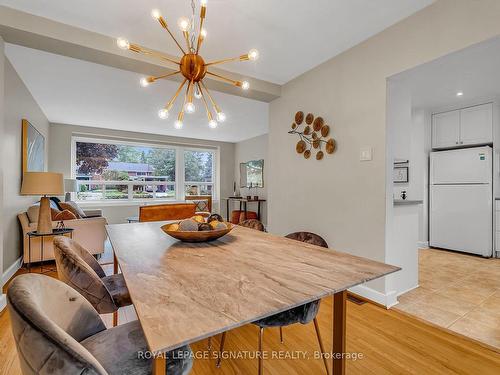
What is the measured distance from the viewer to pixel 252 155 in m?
6.92

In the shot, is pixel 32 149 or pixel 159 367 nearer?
pixel 159 367

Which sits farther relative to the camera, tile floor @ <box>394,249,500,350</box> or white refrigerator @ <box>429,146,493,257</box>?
white refrigerator @ <box>429,146,493,257</box>

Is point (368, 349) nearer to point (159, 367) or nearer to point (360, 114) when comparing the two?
point (159, 367)

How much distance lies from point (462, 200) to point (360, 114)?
2.95 m

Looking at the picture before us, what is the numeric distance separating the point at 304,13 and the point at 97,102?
360 cm

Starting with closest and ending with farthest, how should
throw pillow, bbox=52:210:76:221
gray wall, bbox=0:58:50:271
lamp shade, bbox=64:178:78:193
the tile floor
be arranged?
the tile floor < gray wall, bbox=0:58:50:271 < throw pillow, bbox=52:210:76:221 < lamp shade, bbox=64:178:78:193

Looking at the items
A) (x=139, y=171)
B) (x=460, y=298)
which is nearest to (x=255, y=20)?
(x=460, y=298)

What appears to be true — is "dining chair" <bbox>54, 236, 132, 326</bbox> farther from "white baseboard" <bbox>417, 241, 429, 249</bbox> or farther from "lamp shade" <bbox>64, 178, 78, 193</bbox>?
"white baseboard" <bbox>417, 241, 429, 249</bbox>

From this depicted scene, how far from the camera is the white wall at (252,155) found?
6426mm

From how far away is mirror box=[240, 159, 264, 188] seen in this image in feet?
21.6

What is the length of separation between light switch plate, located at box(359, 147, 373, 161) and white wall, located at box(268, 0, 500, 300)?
0.04 metres

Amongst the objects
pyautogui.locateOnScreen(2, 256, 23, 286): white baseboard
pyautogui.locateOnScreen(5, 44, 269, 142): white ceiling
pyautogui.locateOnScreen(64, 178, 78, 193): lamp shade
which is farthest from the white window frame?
pyautogui.locateOnScreen(2, 256, 23, 286): white baseboard

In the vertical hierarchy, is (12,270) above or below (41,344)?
below

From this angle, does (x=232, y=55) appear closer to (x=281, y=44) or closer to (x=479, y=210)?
(x=281, y=44)
